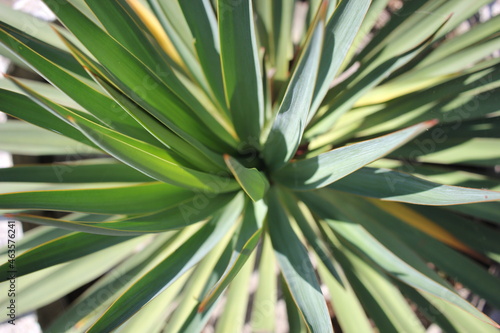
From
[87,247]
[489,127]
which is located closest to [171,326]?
[87,247]

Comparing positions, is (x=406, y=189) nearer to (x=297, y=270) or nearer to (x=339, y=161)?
(x=339, y=161)

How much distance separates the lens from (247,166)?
908 millimetres

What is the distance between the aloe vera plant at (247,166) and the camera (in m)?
0.69

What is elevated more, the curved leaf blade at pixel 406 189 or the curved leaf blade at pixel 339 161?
the curved leaf blade at pixel 339 161

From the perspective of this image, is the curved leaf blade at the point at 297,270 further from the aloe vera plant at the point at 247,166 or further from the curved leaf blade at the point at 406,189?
the curved leaf blade at the point at 406,189

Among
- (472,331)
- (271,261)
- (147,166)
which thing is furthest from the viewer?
(271,261)

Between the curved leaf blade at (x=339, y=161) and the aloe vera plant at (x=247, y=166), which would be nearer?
the curved leaf blade at (x=339, y=161)

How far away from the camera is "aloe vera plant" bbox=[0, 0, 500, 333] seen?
2.26 feet

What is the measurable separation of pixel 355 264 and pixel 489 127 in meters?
0.54

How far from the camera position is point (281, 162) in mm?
834

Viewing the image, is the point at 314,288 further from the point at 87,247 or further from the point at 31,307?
the point at 31,307

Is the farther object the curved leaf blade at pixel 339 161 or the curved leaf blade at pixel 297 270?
the curved leaf blade at pixel 297 270

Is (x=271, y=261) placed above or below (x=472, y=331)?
above

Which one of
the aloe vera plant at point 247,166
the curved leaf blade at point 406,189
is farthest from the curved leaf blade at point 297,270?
the curved leaf blade at point 406,189
